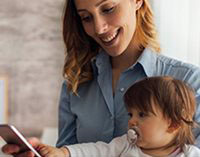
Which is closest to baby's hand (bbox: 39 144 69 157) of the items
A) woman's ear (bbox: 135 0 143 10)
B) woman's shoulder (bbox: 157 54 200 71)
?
woman's shoulder (bbox: 157 54 200 71)

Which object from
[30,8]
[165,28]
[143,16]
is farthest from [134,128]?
[30,8]

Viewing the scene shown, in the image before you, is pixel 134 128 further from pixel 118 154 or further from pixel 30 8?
pixel 30 8

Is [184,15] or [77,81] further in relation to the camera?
[184,15]

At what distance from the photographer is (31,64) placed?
2.64 metres

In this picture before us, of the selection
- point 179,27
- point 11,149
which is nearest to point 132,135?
point 11,149

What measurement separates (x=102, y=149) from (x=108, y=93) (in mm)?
220

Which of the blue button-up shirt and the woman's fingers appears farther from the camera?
the blue button-up shirt

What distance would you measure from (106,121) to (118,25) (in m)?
0.32

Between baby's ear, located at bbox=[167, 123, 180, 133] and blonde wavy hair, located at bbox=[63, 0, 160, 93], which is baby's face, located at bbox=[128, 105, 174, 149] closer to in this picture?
baby's ear, located at bbox=[167, 123, 180, 133]

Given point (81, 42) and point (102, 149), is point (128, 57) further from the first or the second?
point (102, 149)

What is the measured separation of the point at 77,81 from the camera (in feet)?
4.97

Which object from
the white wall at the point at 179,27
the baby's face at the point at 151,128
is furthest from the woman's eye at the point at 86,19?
the white wall at the point at 179,27

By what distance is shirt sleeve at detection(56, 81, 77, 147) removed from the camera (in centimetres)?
158

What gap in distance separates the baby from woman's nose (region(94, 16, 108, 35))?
0.24m
